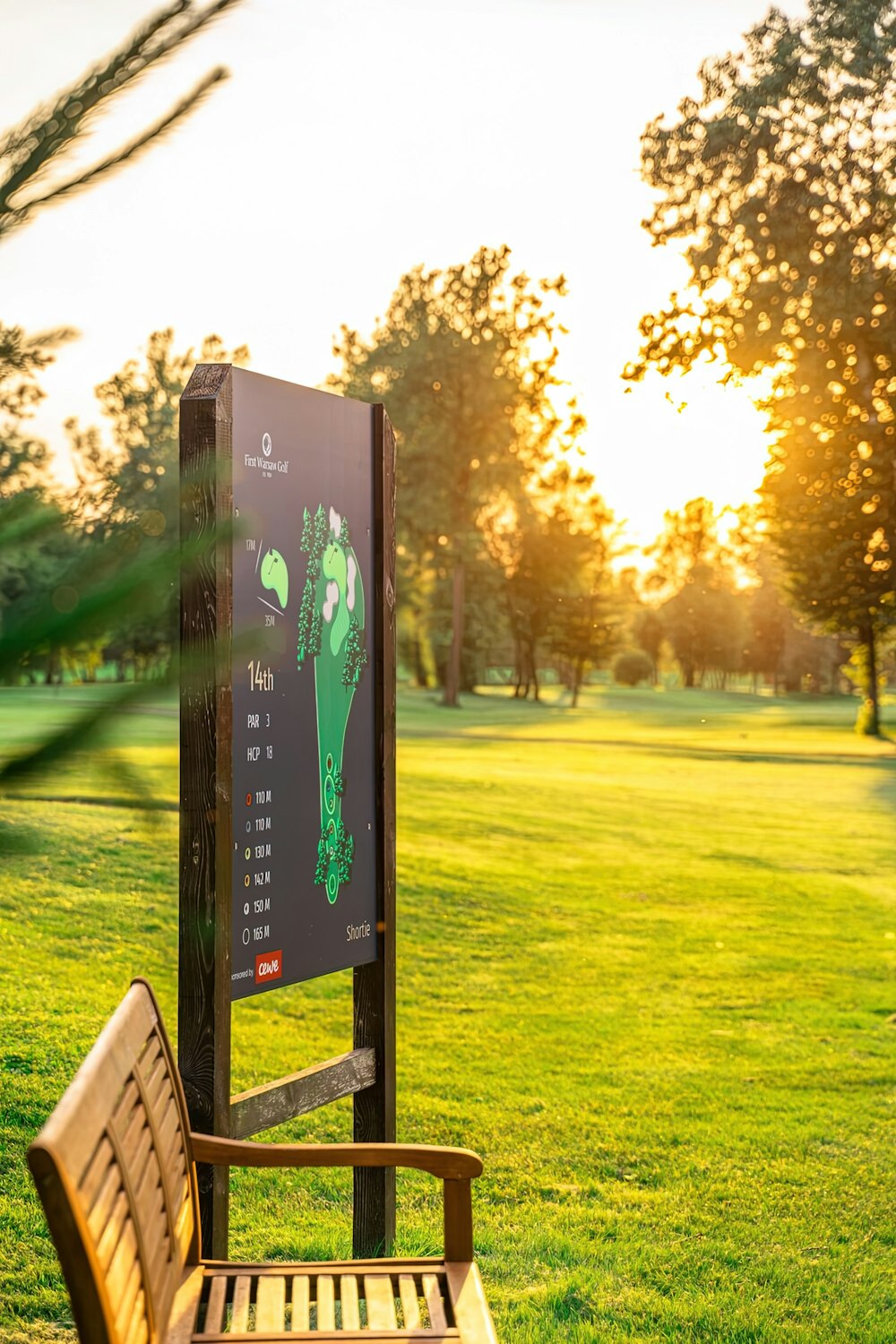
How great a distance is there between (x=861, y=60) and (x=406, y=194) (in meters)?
4.83

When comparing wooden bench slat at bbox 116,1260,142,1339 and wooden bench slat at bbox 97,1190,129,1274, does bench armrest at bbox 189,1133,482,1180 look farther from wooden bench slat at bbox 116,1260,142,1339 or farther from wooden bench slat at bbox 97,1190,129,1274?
wooden bench slat at bbox 97,1190,129,1274

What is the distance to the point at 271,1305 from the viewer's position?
2.95m

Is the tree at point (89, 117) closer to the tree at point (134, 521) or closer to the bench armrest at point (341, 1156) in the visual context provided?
the tree at point (134, 521)

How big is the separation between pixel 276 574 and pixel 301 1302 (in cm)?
209

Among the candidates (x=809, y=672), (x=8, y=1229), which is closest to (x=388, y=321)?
(x=809, y=672)

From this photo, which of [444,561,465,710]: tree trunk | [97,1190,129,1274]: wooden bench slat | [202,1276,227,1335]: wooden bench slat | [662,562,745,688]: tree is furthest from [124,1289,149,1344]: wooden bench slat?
[444,561,465,710]: tree trunk

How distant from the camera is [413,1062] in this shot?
7.91m

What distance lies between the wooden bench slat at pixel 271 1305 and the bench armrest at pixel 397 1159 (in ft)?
0.86

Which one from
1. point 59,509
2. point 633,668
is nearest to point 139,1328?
point 59,509

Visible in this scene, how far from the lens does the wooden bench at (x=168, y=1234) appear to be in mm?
2080

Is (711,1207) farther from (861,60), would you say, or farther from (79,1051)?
(861,60)

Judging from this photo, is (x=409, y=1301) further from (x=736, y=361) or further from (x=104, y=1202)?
(x=736, y=361)

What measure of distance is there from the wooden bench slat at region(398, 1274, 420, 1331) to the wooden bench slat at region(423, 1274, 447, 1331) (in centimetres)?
3

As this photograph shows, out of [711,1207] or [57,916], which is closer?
[711,1207]
